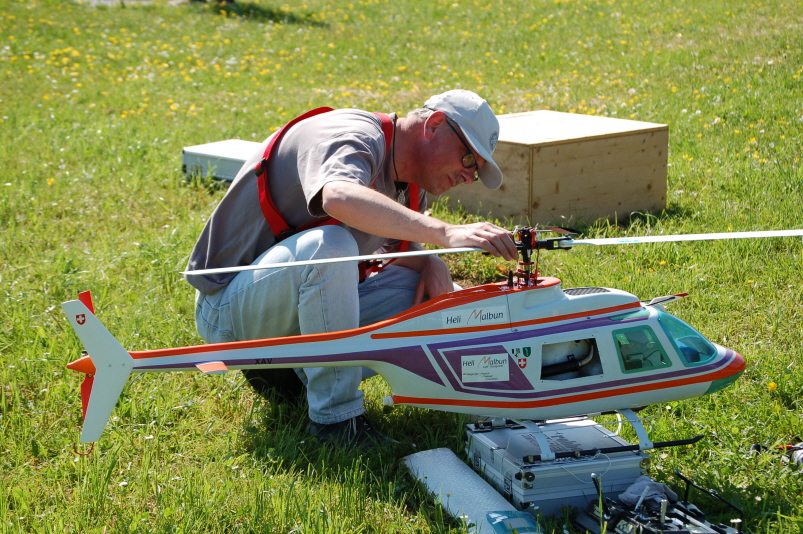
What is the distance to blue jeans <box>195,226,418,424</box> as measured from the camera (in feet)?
10.1

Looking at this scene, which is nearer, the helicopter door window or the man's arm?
the man's arm

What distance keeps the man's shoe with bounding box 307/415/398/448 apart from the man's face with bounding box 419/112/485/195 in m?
1.12

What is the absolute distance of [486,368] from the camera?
2814mm

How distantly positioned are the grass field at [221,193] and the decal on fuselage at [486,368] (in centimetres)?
52

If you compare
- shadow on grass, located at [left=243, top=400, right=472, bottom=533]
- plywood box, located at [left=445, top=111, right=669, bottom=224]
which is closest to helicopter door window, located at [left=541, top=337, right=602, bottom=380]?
shadow on grass, located at [left=243, top=400, right=472, bottom=533]

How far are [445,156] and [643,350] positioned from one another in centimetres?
115

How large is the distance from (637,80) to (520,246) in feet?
28.9

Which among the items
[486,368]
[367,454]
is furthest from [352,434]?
[486,368]

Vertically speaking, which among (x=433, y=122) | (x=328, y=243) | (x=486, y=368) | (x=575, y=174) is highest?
(x=433, y=122)

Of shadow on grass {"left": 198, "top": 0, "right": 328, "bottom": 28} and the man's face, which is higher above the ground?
shadow on grass {"left": 198, "top": 0, "right": 328, "bottom": 28}

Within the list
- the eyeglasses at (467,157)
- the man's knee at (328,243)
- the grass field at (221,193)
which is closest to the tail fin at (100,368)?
the grass field at (221,193)

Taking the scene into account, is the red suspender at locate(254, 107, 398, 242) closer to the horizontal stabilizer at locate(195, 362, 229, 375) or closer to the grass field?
the horizontal stabilizer at locate(195, 362, 229, 375)

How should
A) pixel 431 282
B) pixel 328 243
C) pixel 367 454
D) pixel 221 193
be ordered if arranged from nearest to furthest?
pixel 328 243 < pixel 367 454 < pixel 431 282 < pixel 221 193

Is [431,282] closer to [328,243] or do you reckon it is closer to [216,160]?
[328,243]
